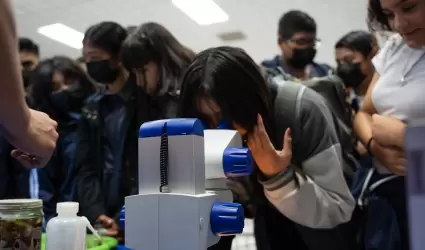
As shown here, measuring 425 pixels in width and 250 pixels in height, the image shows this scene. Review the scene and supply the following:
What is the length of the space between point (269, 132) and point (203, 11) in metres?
2.19

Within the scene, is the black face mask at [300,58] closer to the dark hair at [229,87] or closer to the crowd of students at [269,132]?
the crowd of students at [269,132]

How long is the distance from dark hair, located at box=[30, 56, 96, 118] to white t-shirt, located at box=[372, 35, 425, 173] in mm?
863

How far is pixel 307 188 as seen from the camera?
813 millimetres

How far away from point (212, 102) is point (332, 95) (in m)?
0.54

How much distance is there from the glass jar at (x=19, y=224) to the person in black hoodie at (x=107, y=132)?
0.38 metres

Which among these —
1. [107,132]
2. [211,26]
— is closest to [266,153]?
[107,132]

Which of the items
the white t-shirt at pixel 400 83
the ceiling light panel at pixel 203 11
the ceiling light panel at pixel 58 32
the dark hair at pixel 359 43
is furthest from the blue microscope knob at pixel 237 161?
the ceiling light panel at pixel 58 32

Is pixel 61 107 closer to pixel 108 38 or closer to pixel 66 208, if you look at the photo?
pixel 108 38

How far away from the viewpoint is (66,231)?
0.62 m

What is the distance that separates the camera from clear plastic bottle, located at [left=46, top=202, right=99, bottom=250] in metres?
0.62

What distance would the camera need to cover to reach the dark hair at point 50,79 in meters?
1.24

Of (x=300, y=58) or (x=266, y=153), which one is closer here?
(x=266, y=153)

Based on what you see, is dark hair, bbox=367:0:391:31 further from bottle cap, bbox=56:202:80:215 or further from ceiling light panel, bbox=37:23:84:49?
ceiling light panel, bbox=37:23:84:49

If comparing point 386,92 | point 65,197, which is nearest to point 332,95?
point 386,92
